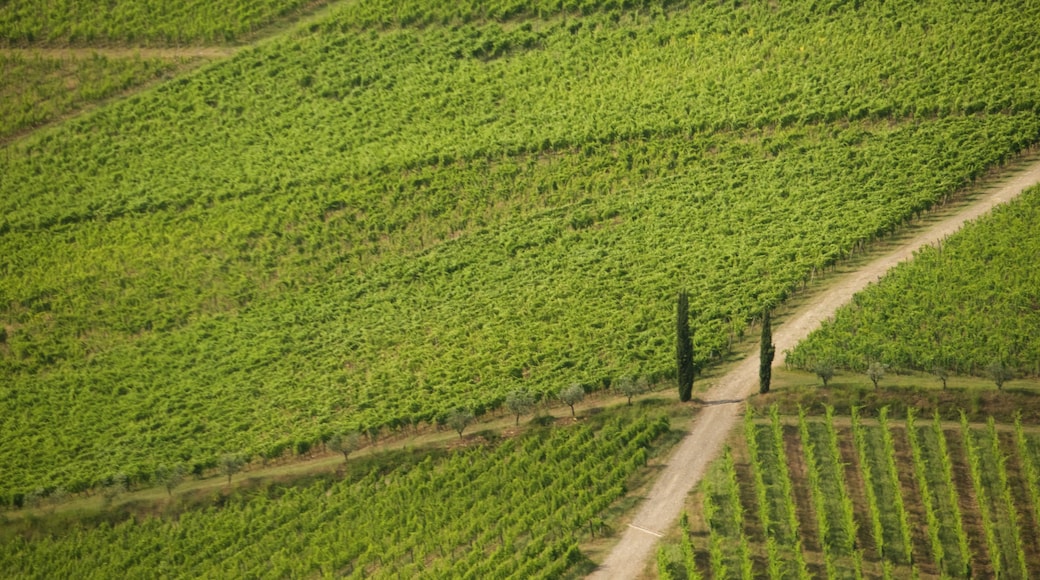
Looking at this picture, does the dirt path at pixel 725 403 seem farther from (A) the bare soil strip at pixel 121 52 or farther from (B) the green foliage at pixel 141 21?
(A) the bare soil strip at pixel 121 52

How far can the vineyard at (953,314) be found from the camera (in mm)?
78312

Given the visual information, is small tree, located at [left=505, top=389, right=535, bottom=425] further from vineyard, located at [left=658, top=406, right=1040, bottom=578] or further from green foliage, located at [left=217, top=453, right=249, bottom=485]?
green foliage, located at [left=217, top=453, right=249, bottom=485]

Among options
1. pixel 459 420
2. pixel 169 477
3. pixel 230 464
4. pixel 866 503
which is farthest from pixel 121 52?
pixel 866 503

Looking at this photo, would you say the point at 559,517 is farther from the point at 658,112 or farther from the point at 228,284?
the point at 658,112

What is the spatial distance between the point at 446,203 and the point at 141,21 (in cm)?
3483

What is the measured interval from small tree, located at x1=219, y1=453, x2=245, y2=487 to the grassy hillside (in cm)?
138

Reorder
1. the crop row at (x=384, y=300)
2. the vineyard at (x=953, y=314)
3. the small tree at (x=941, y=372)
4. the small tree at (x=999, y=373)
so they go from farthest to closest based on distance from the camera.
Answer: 1. the crop row at (x=384, y=300)
2. the vineyard at (x=953, y=314)
3. the small tree at (x=941, y=372)
4. the small tree at (x=999, y=373)

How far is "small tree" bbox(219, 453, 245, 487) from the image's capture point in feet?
262

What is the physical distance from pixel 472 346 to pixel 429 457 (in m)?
10.3

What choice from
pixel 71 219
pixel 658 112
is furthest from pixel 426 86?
pixel 71 219

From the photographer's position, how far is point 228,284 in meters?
97.4

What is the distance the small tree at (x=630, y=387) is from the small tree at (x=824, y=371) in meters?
8.44

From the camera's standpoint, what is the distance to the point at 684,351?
7812cm

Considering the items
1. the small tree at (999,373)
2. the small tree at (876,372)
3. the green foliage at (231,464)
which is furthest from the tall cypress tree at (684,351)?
the green foliage at (231,464)
